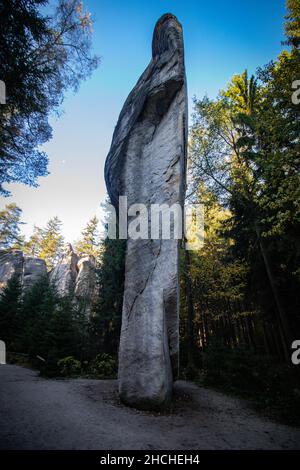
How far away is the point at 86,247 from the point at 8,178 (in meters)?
30.3

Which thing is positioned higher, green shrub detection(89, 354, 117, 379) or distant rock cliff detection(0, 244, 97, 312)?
distant rock cliff detection(0, 244, 97, 312)

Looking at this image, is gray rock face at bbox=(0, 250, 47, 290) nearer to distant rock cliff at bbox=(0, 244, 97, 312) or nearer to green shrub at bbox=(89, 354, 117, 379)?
distant rock cliff at bbox=(0, 244, 97, 312)

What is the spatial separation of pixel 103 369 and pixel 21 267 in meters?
28.9

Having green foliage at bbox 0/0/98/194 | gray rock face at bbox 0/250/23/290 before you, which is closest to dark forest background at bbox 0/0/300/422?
green foliage at bbox 0/0/98/194

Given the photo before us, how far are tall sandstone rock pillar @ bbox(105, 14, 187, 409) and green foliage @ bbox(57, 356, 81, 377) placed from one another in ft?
15.1

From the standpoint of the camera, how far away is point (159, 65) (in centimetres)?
959

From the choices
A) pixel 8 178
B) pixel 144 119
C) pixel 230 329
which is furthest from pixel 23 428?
pixel 230 329

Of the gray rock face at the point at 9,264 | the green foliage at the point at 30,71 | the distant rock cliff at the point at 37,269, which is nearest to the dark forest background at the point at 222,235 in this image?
the green foliage at the point at 30,71

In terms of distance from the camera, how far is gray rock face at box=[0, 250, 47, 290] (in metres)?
32.0

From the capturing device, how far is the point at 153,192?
27.5ft

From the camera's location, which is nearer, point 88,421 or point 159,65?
point 88,421

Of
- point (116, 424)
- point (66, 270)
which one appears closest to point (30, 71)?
point (116, 424)
